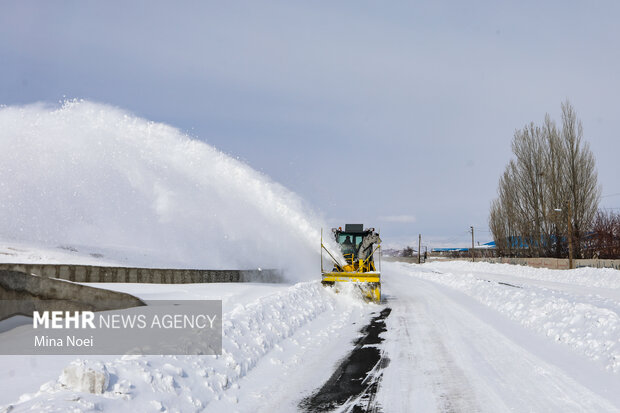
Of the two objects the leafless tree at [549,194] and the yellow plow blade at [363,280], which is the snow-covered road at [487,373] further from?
the leafless tree at [549,194]

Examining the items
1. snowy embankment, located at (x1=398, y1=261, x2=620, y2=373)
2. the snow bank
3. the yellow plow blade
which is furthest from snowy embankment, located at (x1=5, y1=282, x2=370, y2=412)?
the yellow plow blade

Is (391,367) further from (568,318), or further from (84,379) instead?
(568,318)

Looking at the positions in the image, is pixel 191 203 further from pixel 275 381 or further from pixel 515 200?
pixel 515 200

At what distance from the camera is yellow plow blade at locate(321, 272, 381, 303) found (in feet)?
50.1

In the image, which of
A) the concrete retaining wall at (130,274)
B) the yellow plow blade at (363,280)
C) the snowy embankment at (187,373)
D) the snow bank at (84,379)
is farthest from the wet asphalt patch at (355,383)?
the concrete retaining wall at (130,274)

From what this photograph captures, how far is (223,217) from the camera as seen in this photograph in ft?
87.4

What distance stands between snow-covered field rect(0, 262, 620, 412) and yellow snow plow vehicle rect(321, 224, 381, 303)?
2.81m

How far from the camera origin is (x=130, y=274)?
17984 millimetres

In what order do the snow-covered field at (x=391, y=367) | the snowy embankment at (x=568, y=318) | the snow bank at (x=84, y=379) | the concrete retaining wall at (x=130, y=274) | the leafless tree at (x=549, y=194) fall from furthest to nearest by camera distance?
the leafless tree at (x=549, y=194) → the concrete retaining wall at (x=130, y=274) → the snowy embankment at (x=568, y=318) → the snow-covered field at (x=391, y=367) → the snow bank at (x=84, y=379)

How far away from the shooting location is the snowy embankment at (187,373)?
14.8ft

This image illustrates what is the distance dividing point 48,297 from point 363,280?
30.2 feet

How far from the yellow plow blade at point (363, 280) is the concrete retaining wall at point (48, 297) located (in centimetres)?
618

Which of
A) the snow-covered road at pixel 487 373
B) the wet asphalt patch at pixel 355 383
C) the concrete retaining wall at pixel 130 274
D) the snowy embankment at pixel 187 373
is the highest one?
the concrete retaining wall at pixel 130 274

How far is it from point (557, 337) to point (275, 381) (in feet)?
20.6
